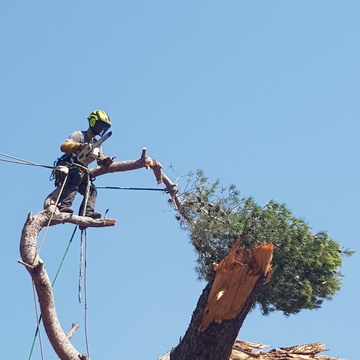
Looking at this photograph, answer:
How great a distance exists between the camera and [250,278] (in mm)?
7055

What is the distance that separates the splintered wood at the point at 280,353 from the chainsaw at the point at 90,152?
260 cm

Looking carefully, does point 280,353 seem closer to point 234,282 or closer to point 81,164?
point 234,282

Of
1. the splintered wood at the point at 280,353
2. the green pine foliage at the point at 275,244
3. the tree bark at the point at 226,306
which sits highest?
the green pine foliage at the point at 275,244

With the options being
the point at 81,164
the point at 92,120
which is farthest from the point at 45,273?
the point at 92,120

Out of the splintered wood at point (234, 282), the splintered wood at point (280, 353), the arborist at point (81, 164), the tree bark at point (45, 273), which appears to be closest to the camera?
the splintered wood at point (234, 282)

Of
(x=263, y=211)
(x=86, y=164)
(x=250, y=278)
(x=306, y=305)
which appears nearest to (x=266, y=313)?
(x=306, y=305)

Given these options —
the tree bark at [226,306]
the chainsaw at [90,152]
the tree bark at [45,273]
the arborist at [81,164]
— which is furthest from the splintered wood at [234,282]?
the chainsaw at [90,152]

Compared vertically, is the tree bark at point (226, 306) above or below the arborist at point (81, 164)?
below

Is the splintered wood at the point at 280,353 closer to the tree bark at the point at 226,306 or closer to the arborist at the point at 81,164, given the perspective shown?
the tree bark at the point at 226,306

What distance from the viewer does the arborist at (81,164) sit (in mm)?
9641

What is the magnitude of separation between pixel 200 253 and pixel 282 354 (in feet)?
6.63

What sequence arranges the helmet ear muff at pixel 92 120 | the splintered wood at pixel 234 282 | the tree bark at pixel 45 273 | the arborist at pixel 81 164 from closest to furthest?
1. the splintered wood at pixel 234 282
2. the tree bark at pixel 45 273
3. the arborist at pixel 81 164
4. the helmet ear muff at pixel 92 120

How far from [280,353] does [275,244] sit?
1697mm

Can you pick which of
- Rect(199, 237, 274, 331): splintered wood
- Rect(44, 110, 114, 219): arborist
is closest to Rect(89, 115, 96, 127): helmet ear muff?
Rect(44, 110, 114, 219): arborist
